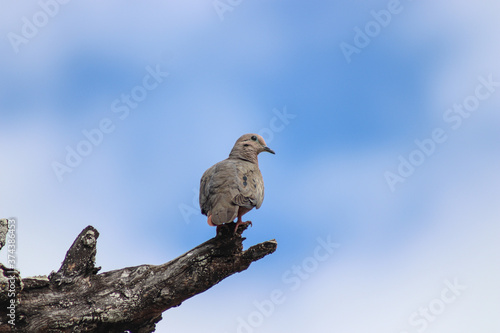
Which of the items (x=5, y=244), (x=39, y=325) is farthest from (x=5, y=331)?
(x=5, y=244)

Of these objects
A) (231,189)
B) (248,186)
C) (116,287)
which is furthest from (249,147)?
(116,287)

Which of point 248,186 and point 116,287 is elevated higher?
point 248,186

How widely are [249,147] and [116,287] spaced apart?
10.7ft

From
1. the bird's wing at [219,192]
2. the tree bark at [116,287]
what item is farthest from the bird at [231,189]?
the tree bark at [116,287]

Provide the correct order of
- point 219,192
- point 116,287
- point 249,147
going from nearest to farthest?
point 116,287
point 219,192
point 249,147

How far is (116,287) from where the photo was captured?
21.8 ft

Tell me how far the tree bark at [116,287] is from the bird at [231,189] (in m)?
0.25

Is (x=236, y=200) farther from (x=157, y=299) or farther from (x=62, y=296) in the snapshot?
(x=62, y=296)

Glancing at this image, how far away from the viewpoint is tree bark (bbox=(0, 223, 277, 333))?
20.7 feet

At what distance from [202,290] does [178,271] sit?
1.30 ft

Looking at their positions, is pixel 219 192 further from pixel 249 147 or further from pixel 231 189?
pixel 249 147

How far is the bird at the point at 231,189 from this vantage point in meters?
6.63

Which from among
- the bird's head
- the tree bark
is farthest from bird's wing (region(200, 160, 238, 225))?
the bird's head

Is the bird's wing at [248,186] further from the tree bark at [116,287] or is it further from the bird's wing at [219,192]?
the tree bark at [116,287]
